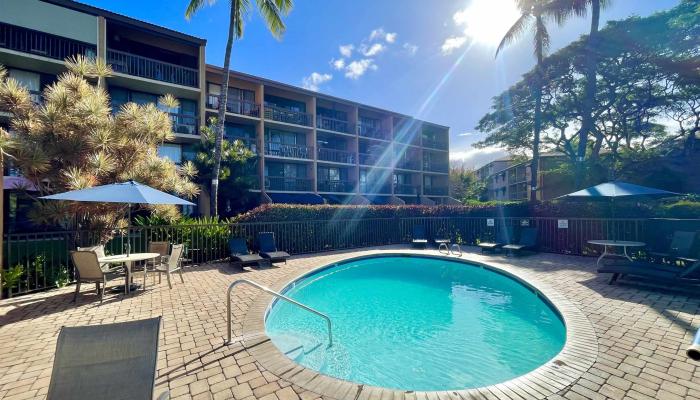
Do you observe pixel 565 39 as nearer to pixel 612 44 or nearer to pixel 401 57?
pixel 612 44

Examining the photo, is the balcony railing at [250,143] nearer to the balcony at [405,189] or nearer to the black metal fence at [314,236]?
the black metal fence at [314,236]

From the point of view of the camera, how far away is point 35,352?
13.1ft

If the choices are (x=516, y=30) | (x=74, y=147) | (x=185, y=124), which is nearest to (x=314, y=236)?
(x=74, y=147)

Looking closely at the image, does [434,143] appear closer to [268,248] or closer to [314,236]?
[314,236]

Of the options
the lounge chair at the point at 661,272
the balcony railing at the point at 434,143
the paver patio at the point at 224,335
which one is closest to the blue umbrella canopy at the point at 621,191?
the lounge chair at the point at 661,272

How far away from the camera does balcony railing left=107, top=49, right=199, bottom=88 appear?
16031mm

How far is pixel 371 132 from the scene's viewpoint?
29125 mm

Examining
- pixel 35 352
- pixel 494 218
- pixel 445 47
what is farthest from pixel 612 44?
pixel 35 352

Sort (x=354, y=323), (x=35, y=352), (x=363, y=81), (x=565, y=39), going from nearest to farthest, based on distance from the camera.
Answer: (x=35, y=352) < (x=354, y=323) < (x=565, y=39) < (x=363, y=81)

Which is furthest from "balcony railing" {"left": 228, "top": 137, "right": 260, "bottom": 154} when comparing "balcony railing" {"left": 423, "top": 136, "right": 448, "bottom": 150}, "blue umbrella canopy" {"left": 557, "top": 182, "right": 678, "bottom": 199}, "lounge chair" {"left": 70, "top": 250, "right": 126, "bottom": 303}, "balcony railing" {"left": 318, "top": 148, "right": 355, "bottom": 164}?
"balcony railing" {"left": 423, "top": 136, "right": 448, "bottom": 150}

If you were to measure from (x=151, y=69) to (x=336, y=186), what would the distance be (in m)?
15.2

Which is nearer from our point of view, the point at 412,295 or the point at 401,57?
the point at 412,295

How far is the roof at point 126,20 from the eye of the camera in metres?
14.6

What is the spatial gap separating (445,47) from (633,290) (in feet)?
48.3
